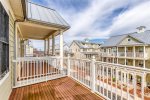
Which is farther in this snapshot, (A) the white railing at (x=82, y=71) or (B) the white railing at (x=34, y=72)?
(B) the white railing at (x=34, y=72)

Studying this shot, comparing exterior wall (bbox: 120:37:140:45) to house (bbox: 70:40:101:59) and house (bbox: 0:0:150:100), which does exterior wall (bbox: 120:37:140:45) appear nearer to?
house (bbox: 70:40:101:59)

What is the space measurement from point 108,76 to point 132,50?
18.3 m

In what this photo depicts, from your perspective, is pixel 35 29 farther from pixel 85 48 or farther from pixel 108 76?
pixel 85 48

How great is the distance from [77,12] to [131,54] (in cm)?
1165

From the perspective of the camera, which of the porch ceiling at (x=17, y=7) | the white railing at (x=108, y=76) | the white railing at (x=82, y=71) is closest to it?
the white railing at (x=108, y=76)

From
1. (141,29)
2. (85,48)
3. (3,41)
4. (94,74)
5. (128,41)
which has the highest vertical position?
(141,29)

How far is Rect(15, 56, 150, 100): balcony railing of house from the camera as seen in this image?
233cm

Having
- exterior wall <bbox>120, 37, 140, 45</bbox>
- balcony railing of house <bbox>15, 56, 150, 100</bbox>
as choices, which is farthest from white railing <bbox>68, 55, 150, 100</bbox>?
exterior wall <bbox>120, 37, 140, 45</bbox>

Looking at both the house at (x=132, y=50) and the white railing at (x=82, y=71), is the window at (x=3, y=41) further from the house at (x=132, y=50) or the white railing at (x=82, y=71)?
the house at (x=132, y=50)

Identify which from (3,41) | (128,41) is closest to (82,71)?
(3,41)

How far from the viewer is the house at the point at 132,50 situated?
56.3ft

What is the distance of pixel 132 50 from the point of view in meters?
19.3

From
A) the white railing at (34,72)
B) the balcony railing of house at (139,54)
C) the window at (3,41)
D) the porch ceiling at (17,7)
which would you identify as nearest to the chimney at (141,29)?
the balcony railing of house at (139,54)

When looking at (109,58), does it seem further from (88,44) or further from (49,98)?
(49,98)
